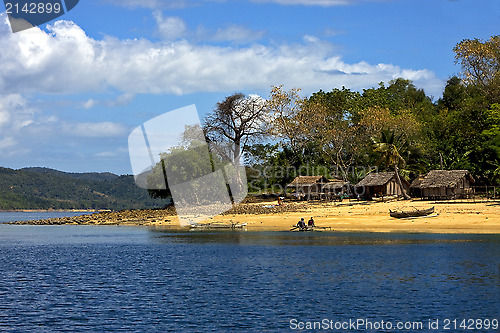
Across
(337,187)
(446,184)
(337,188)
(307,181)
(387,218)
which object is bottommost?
(387,218)

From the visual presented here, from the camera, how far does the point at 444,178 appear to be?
260ft

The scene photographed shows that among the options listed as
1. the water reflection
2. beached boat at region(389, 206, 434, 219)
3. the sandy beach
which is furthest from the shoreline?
the water reflection

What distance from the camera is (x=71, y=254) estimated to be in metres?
57.1

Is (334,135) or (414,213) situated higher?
(334,135)

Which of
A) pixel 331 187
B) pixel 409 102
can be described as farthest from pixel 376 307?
pixel 409 102

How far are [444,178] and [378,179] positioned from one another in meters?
13.5

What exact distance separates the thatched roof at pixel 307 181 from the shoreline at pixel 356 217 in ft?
29.0

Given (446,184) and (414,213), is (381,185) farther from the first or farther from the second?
(414,213)

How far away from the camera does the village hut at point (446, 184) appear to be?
77875 millimetres

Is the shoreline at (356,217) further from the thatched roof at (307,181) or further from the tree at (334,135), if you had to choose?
the tree at (334,135)

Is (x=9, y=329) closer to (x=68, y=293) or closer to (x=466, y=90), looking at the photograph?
(x=68, y=293)

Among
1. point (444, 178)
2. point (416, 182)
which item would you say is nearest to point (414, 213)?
point (444, 178)

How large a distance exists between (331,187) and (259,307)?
70.8 meters

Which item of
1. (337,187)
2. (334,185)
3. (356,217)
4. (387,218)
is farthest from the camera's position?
(337,187)
